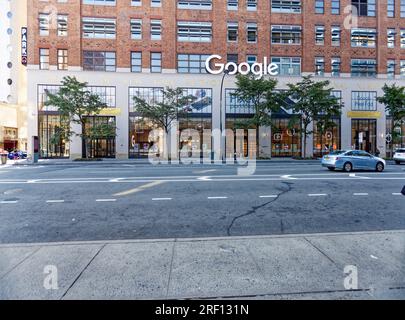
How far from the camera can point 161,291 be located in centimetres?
329

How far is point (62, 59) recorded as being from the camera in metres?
32.4

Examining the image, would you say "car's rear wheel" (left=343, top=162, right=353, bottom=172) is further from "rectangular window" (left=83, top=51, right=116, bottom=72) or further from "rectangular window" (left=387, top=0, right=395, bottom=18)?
"rectangular window" (left=387, top=0, right=395, bottom=18)

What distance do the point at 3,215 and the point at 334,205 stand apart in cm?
939

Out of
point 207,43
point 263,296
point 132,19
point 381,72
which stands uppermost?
point 132,19

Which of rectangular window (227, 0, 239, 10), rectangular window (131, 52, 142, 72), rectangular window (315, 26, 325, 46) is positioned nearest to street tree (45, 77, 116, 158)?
rectangular window (131, 52, 142, 72)

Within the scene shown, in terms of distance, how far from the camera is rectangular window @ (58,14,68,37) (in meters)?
32.3

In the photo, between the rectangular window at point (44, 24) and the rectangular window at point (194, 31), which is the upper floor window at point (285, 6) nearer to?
the rectangular window at point (194, 31)

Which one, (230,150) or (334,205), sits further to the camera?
(230,150)

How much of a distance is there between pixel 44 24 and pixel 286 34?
98.6 feet

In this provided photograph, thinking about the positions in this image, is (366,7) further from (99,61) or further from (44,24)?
(44,24)

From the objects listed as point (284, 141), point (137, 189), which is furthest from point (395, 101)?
point (137, 189)

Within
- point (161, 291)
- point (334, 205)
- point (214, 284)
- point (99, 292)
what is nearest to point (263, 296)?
point (214, 284)

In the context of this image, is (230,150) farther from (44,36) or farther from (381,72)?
(44,36)

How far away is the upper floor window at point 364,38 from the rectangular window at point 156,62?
2603cm
